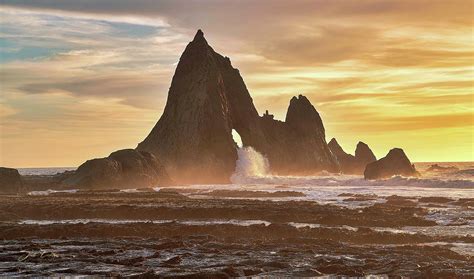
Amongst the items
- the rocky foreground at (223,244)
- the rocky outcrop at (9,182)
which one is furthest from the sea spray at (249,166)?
the rocky foreground at (223,244)

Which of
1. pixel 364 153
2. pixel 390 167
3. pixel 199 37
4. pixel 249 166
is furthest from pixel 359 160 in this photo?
pixel 199 37

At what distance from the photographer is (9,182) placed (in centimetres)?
6738

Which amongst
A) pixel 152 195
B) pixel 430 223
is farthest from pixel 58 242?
pixel 152 195

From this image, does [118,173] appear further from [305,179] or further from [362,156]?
[362,156]

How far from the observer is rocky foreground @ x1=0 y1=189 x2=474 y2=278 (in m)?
20.3

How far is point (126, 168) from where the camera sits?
266 ft

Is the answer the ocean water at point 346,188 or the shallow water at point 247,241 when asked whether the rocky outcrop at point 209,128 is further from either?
the shallow water at point 247,241

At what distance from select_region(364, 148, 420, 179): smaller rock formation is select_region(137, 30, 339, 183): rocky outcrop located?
27.8m

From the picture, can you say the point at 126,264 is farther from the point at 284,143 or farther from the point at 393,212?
the point at 284,143

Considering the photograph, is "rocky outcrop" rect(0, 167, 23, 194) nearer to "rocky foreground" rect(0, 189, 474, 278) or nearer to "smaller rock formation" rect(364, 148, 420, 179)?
"rocky foreground" rect(0, 189, 474, 278)

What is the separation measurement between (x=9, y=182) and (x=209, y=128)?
164 feet

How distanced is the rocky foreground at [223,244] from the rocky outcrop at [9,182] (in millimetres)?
26805

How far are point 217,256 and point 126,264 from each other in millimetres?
3863

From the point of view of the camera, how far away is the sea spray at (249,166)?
374 feet
